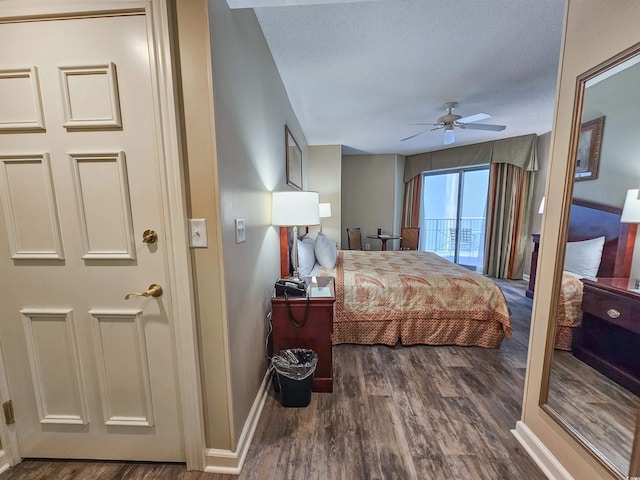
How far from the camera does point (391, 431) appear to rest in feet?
5.07

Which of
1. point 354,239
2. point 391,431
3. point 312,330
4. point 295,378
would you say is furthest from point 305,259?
point 354,239

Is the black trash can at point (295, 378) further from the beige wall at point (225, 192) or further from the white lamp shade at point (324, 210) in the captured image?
the white lamp shade at point (324, 210)

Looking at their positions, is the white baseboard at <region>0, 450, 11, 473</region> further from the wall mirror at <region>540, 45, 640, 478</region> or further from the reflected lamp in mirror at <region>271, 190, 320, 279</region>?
the wall mirror at <region>540, 45, 640, 478</region>

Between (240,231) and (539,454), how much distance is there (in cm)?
193

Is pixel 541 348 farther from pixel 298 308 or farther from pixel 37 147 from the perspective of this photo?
pixel 37 147

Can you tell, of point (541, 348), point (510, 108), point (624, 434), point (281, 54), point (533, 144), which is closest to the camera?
point (624, 434)

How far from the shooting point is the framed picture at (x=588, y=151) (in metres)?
1.18

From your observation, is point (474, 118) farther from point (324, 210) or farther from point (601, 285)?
point (601, 285)

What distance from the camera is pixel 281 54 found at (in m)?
2.12

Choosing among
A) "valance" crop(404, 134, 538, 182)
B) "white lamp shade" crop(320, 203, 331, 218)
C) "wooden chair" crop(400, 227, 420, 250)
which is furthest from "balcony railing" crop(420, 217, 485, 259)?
"white lamp shade" crop(320, 203, 331, 218)

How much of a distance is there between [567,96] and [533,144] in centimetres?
392

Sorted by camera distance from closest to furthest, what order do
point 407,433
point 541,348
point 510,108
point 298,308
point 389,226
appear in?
point 541,348 → point 407,433 → point 298,308 → point 510,108 → point 389,226

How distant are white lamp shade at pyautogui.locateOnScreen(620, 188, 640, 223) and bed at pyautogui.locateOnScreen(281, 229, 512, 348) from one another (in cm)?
143

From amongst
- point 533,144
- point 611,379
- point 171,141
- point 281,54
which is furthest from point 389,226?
point 171,141
